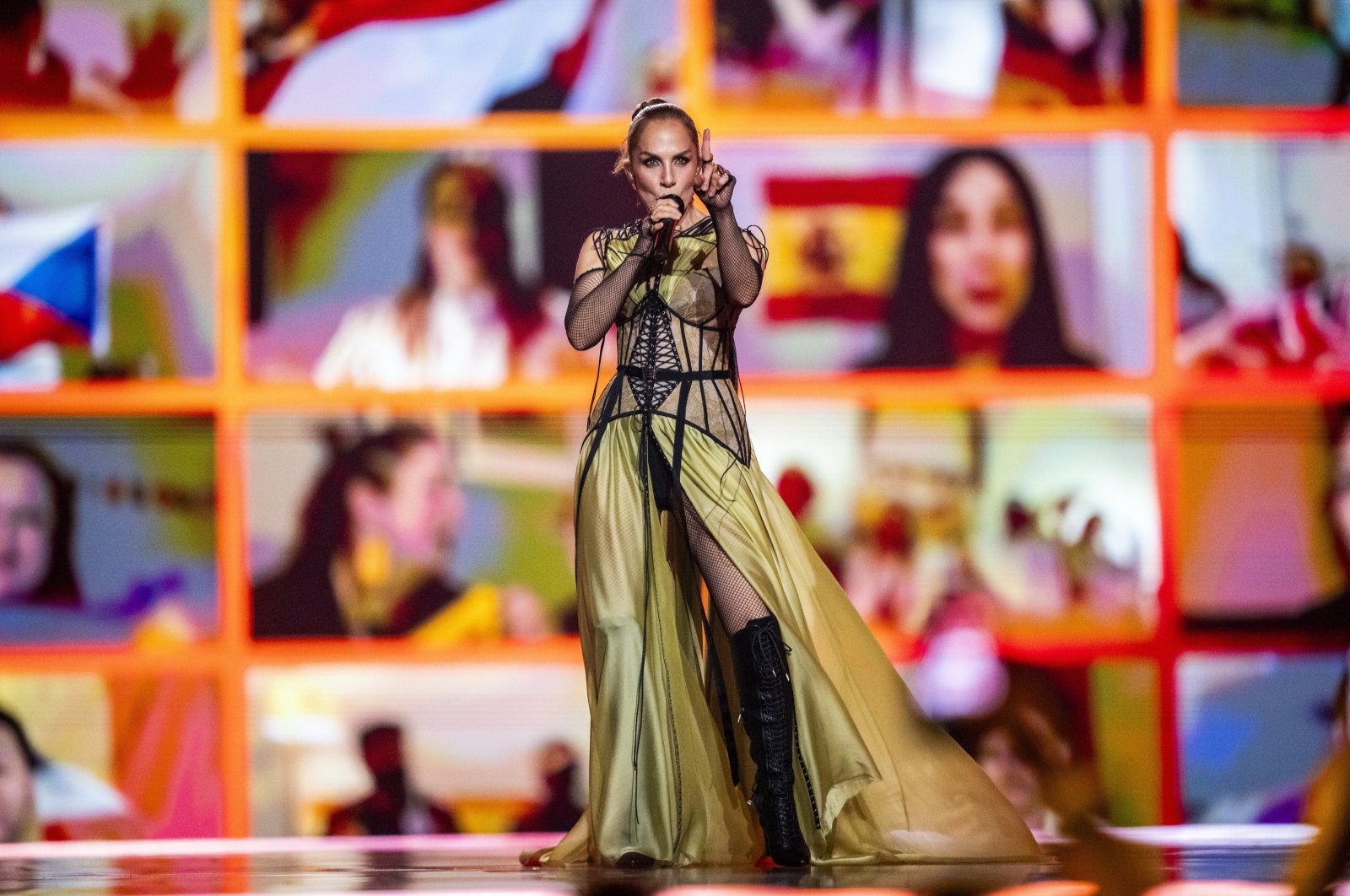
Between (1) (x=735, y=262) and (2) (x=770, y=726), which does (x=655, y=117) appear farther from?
(2) (x=770, y=726)

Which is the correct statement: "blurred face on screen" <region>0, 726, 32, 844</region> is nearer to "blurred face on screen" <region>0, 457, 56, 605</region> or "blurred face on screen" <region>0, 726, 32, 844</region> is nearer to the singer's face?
"blurred face on screen" <region>0, 457, 56, 605</region>

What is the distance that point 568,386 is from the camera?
14.0 ft

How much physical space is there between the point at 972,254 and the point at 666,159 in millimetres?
1583

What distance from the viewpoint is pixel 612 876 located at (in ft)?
9.08

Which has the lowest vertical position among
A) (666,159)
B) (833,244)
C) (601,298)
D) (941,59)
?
(601,298)

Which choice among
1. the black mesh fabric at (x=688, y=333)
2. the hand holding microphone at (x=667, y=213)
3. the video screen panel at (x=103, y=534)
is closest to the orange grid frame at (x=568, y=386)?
the video screen panel at (x=103, y=534)

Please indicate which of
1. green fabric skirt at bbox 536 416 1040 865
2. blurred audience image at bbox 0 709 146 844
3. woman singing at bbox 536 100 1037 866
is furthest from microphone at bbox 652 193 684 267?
blurred audience image at bbox 0 709 146 844

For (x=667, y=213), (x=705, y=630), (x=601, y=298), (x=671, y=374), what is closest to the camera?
(x=667, y=213)

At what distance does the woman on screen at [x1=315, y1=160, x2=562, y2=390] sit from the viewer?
4.27m

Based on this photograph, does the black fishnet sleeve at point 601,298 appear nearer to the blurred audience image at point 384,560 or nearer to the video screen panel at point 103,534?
the blurred audience image at point 384,560

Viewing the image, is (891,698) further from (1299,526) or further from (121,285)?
(121,285)

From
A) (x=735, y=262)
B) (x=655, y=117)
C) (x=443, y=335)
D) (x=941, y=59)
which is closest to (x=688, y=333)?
(x=735, y=262)

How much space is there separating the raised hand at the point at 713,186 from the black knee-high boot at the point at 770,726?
2.45 feet

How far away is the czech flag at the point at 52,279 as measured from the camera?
429cm
